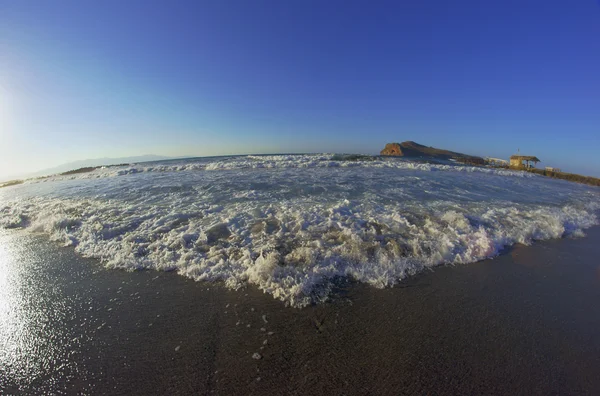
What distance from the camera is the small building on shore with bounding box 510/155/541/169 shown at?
30016mm

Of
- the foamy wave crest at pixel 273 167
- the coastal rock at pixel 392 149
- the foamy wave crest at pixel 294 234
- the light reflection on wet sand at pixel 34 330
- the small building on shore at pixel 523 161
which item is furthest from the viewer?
the coastal rock at pixel 392 149

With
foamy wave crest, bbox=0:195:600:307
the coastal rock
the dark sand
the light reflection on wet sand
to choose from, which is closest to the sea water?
foamy wave crest, bbox=0:195:600:307

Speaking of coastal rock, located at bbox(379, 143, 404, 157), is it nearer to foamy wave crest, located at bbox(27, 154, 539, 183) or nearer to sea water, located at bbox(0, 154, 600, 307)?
foamy wave crest, located at bbox(27, 154, 539, 183)

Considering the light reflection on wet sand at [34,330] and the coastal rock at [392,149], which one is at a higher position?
the coastal rock at [392,149]

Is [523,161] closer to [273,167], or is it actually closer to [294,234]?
[273,167]

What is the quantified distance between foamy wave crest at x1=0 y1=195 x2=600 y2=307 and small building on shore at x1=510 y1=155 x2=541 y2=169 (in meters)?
28.1

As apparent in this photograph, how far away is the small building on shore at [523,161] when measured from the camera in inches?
1182

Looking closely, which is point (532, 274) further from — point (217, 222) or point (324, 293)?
point (217, 222)

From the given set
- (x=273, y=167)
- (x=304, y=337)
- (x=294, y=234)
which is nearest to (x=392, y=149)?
(x=273, y=167)

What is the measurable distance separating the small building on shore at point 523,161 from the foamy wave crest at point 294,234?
28101 millimetres

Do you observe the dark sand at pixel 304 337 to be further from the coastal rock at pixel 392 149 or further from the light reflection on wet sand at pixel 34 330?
the coastal rock at pixel 392 149

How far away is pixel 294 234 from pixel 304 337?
324cm

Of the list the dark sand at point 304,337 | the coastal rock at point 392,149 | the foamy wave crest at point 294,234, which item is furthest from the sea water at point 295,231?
the coastal rock at point 392,149

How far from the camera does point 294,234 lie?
241 inches
